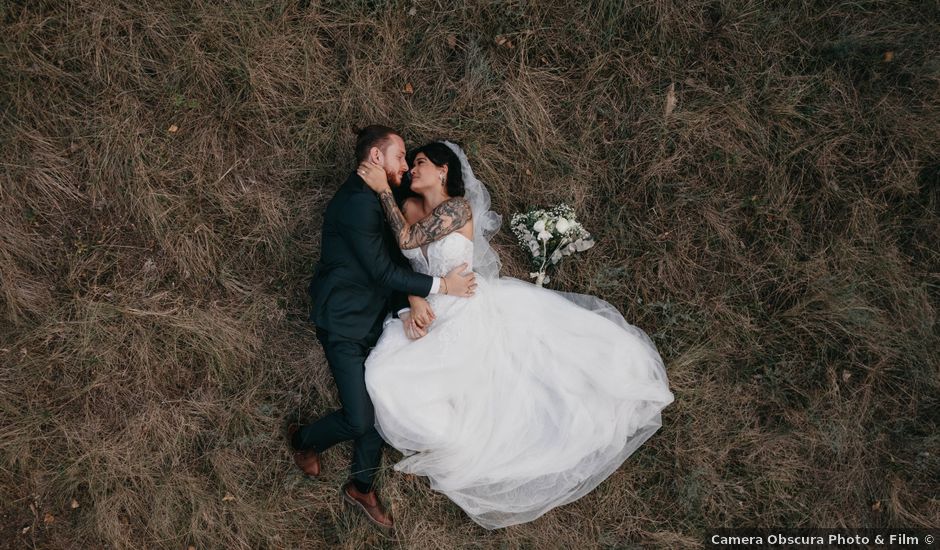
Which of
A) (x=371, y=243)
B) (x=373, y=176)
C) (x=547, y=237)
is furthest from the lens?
(x=547, y=237)

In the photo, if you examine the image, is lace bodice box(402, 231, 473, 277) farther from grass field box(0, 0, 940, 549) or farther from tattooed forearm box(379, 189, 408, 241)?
grass field box(0, 0, 940, 549)

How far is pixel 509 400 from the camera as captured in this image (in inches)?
163

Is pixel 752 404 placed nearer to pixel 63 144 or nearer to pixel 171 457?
pixel 171 457

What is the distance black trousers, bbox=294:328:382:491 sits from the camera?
13.6 ft

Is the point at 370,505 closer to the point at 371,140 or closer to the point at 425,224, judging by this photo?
the point at 425,224

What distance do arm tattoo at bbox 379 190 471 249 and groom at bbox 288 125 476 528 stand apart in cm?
11

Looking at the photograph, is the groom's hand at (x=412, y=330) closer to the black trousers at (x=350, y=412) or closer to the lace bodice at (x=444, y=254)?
the black trousers at (x=350, y=412)

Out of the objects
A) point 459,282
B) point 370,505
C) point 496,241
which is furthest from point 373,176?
point 370,505

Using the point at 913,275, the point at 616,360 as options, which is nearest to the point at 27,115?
the point at 616,360

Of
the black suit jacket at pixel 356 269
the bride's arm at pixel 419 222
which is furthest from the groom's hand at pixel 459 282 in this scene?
the bride's arm at pixel 419 222

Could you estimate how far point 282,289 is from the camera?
4.87 meters

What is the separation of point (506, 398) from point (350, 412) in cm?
122

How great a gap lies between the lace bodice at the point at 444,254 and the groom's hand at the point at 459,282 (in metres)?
0.04

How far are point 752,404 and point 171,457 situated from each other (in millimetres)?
5172
